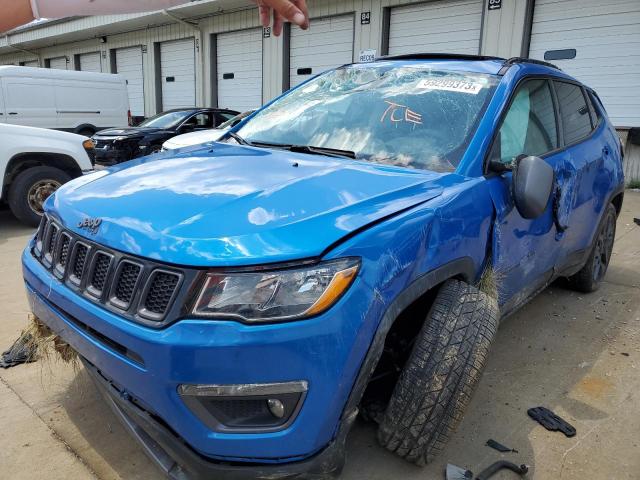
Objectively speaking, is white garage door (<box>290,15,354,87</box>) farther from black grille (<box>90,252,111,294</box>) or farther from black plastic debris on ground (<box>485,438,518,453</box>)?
black grille (<box>90,252,111,294</box>)

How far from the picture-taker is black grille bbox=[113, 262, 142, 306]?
175cm

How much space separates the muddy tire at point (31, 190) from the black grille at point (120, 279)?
479cm

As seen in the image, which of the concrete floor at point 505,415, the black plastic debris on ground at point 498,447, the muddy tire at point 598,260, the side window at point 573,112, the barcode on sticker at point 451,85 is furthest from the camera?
the muddy tire at point 598,260

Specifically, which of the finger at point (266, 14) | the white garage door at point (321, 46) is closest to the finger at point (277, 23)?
the finger at point (266, 14)

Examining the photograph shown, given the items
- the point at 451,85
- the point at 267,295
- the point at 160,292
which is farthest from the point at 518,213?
the point at 160,292

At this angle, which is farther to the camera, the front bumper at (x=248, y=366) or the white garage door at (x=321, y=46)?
the white garage door at (x=321, y=46)

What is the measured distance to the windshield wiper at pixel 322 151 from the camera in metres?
2.64

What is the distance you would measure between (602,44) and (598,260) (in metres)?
7.81

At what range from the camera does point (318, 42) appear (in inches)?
585

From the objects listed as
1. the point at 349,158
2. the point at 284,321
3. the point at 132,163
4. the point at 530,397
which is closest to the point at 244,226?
the point at 284,321

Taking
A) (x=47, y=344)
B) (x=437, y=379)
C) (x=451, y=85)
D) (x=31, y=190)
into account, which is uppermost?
(x=451, y=85)

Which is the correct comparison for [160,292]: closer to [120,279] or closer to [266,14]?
[120,279]

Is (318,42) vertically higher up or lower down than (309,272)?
higher up

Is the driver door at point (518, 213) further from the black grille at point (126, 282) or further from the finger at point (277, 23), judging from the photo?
the black grille at point (126, 282)
